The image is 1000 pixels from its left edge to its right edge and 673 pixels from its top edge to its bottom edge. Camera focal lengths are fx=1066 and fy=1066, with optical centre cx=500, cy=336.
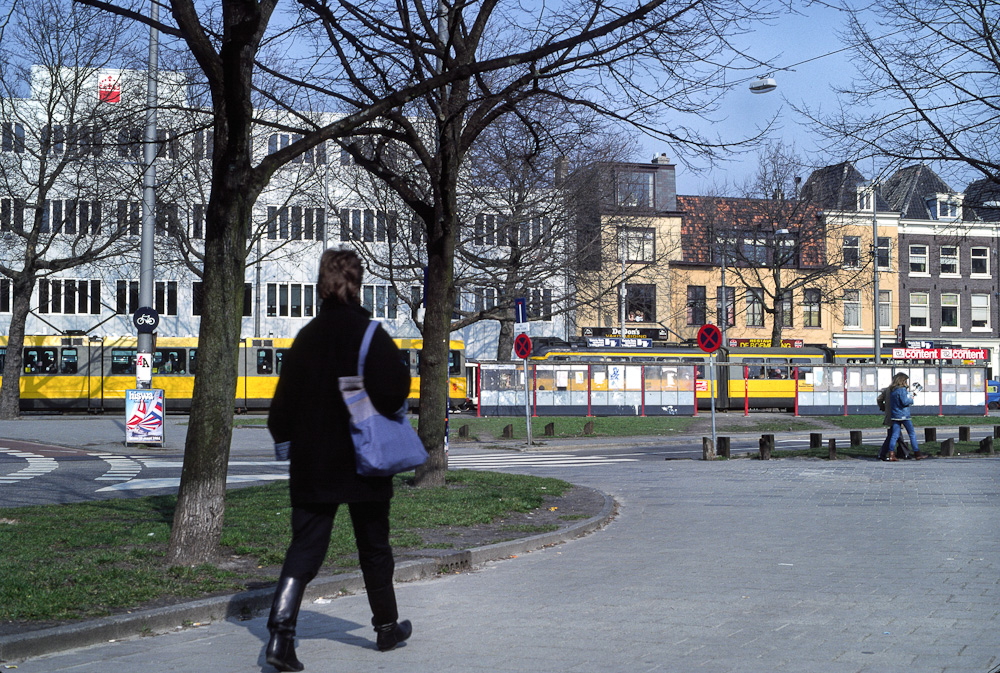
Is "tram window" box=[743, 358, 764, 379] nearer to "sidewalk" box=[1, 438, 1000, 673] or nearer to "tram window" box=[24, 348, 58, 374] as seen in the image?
"tram window" box=[24, 348, 58, 374]

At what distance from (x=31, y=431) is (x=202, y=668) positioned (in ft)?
84.9

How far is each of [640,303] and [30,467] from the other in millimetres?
33869

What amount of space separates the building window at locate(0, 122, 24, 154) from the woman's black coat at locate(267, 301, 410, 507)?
101ft

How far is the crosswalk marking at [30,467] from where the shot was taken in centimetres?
1560

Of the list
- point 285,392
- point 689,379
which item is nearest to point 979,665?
point 285,392

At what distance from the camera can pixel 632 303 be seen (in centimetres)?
4662

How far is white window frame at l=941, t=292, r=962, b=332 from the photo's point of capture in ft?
195

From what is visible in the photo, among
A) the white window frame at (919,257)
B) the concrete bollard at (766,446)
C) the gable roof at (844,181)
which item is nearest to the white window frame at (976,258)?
the white window frame at (919,257)

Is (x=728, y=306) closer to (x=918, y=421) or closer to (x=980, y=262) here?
(x=980, y=262)

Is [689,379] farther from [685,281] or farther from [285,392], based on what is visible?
[285,392]

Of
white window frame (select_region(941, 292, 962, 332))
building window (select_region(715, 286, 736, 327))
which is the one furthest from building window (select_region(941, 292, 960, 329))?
building window (select_region(715, 286, 736, 327))

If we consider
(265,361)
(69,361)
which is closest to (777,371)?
(265,361)

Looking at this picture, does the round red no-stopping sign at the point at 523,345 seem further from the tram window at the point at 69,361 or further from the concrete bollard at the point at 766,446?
the tram window at the point at 69,361

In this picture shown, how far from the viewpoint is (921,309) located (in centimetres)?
5950
